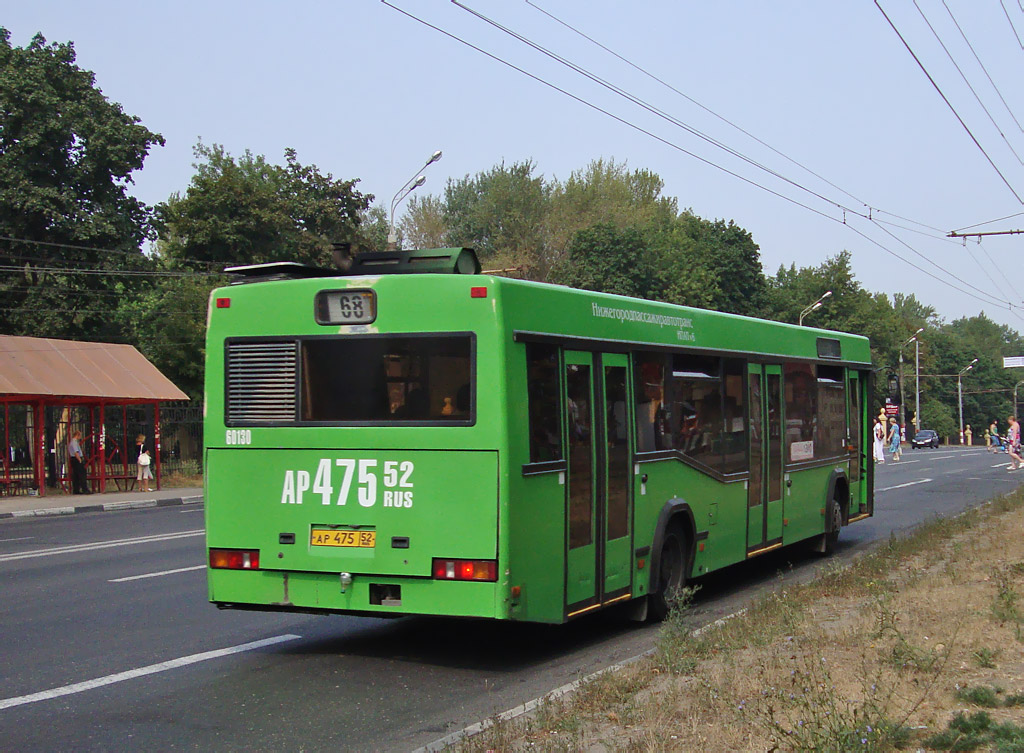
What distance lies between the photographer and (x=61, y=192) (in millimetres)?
40375

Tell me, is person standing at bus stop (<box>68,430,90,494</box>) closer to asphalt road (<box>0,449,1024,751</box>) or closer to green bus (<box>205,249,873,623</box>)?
asphalt road (<box>0,449,1024,751</box>)

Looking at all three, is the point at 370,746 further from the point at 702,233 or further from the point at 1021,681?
the point at 702,233

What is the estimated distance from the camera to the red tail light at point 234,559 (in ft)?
27.5

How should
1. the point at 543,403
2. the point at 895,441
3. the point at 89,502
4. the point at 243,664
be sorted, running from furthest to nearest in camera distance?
the point at 895,441 < the point at 89,502 < the point at 243,664 < the point at 543,403

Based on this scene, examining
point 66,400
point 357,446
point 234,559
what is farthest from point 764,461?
point 66,400

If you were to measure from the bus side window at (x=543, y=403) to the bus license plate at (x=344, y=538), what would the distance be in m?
1.25

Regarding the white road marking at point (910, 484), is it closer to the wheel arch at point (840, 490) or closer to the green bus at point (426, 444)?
the wheel arch at point (840, 490)

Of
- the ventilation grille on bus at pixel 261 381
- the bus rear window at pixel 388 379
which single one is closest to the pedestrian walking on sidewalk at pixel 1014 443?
the bus rear window at pixel 388 379

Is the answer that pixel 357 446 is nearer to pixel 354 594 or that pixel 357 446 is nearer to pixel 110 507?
pixel 354 594

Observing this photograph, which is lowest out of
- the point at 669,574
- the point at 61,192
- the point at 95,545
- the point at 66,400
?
the point at 95,545

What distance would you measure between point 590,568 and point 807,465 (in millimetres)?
6072

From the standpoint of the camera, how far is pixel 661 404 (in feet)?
33.3

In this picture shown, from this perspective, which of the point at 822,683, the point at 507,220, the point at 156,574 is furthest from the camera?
the point at 507,220

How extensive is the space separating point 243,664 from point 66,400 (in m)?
26.2
